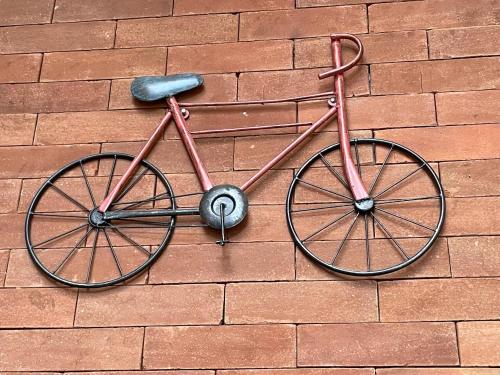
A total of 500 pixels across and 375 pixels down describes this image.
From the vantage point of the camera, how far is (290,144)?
213 centimetres

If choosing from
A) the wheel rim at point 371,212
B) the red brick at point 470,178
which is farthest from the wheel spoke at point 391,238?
the red brick at point 470,178

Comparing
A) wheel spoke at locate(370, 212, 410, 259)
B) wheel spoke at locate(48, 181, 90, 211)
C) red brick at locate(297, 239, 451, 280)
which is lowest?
red brick at locate(297, 239, 451, 280)

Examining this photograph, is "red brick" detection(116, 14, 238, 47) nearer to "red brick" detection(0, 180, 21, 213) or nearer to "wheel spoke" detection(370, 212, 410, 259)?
"red brick" detection(0, 180, 21, 213)

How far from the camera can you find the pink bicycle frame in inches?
80.3

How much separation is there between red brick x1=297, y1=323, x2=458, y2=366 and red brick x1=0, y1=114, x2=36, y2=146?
121 centimetres

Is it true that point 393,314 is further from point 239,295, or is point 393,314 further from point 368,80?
point 368,80

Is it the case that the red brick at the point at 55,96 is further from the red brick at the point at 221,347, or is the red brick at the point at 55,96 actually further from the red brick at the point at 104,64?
the red brick at the point at 221,347

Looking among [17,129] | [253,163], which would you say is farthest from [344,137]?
[17,129]

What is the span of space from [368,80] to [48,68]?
1.20 meters

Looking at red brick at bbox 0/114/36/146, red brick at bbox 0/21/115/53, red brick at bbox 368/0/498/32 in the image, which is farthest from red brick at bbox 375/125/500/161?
red brick at bbox 0/114/36/146

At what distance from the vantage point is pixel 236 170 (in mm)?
2168

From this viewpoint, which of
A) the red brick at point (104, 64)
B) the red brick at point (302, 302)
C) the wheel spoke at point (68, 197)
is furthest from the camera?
the red brick at point (104, 64)

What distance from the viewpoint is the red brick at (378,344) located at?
1852mm

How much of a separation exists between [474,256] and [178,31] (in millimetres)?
1344
